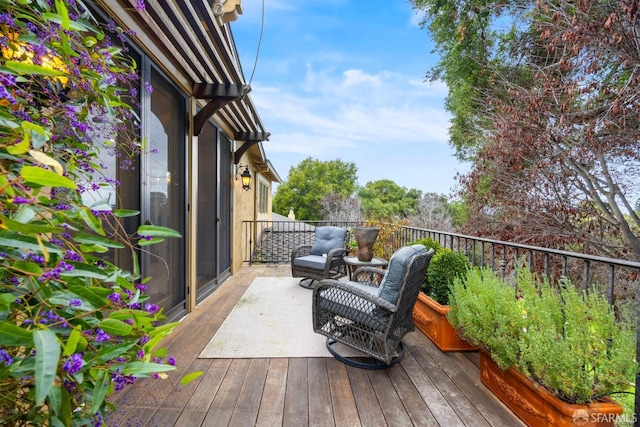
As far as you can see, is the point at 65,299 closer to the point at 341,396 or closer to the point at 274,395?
the point at 274,395

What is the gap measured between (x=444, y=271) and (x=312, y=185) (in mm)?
24725

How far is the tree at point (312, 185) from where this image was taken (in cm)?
2636

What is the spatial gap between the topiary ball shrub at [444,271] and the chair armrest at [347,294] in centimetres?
89

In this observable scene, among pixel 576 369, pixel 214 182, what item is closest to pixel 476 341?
pixel 576 369

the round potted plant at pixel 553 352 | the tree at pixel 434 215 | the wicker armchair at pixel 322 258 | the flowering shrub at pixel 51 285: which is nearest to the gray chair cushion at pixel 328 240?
the wicker armchair at pixel 322 258

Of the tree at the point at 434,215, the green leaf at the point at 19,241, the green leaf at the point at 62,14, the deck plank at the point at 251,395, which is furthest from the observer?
the tree at the point at 434,215

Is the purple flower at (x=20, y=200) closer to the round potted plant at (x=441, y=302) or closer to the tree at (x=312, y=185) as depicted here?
the round potted plant at (x=441, y=302)

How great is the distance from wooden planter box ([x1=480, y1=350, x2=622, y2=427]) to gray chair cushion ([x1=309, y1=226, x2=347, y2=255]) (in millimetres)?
3126

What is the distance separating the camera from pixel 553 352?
4.72ft

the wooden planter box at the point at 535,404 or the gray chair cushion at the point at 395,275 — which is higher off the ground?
the gray chair cushion at the point at 395,275

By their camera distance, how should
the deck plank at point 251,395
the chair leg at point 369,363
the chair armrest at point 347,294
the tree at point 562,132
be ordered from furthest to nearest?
the tree at point 562,132
the chair leg at point 369,363
the chair armrest at point 347,294
the deck plank at point 251,395

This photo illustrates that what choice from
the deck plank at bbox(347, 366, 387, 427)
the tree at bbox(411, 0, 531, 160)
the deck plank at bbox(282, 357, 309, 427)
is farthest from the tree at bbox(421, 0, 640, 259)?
the deck plank at bbox(282, 357, 309, 427)

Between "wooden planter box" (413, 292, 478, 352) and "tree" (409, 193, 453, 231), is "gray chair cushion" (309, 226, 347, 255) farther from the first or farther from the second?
"tree" (409, 193, 453, 231)

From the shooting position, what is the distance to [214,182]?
4.45 meters
